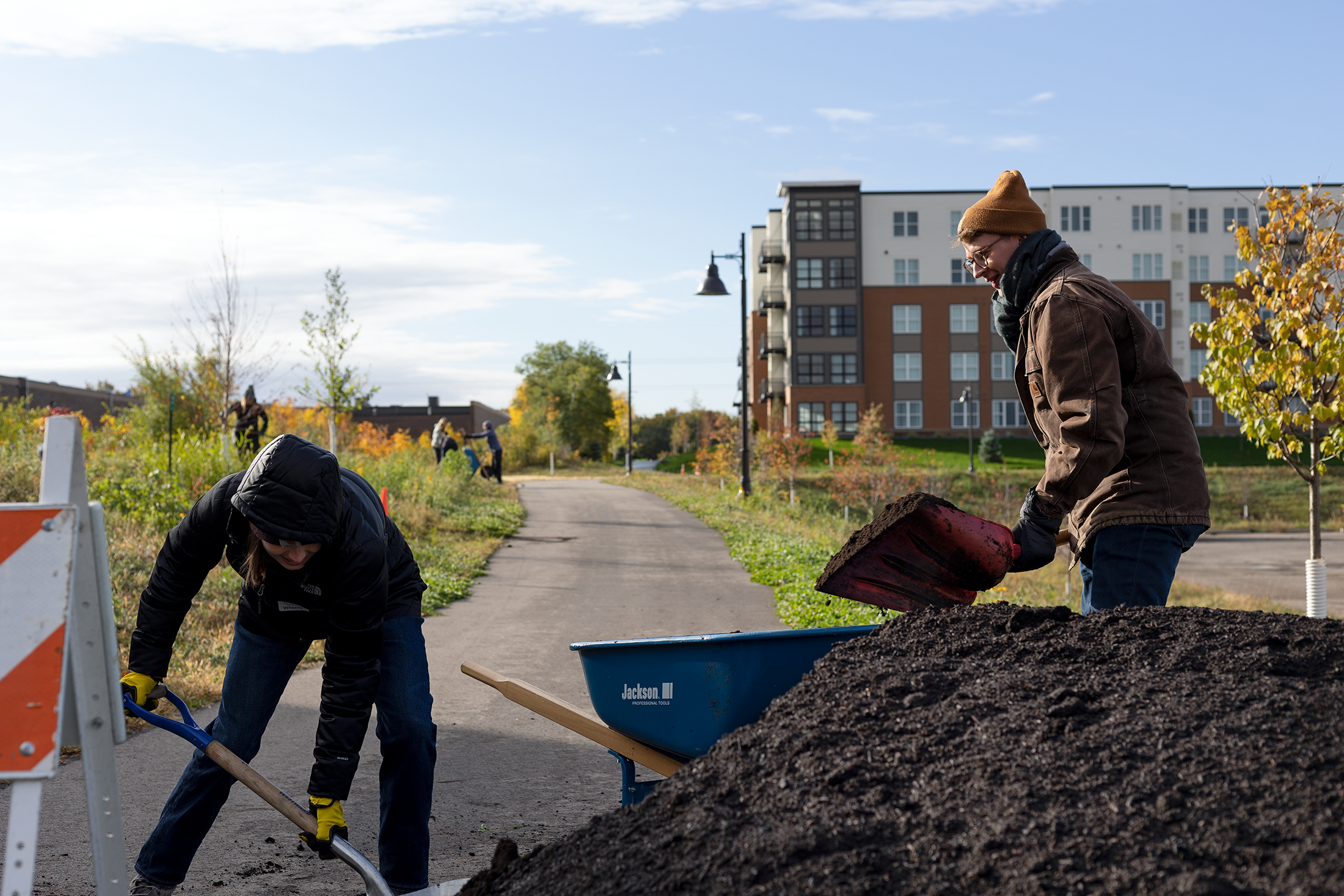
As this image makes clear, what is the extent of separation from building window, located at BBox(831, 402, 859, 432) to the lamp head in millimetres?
38344

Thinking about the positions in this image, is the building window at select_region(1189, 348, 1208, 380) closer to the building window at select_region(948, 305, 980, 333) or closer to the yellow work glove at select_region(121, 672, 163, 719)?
the building window at select_region(948, 305, 980, 333)

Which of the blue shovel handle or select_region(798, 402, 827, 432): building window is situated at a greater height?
select_region(798, 402, 827, 432): building window

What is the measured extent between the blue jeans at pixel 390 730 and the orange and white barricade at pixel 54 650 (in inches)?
33.5

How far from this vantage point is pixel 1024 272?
3.13 m

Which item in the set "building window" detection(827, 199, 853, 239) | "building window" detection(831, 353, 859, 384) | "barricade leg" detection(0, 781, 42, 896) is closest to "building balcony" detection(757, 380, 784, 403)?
"building window" detection(831, 353, 859, 384)

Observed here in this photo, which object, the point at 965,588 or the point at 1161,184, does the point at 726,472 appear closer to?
the point at 965,588

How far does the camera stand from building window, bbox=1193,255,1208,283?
60188 millimetres

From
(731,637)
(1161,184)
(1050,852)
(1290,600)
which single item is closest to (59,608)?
(731,637)

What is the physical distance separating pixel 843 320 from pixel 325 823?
5929cm

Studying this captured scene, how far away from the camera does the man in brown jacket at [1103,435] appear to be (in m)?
2.86

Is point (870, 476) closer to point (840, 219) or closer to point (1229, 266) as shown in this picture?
point (840, 219)

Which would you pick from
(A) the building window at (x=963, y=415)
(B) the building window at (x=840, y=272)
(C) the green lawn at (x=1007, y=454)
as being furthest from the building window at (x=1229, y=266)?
(B) the building window at (x=840, y=272)

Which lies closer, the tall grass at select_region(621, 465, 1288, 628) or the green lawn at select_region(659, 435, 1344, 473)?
the tall grass at select_region(621, 465, 1288, 628)

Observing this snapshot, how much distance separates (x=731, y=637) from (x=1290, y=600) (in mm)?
15538
